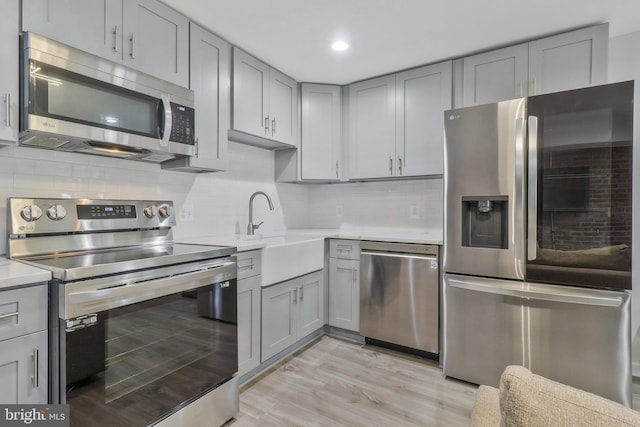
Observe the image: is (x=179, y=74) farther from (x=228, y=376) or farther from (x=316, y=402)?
(x=316, y=402)

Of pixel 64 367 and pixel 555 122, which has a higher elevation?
pixel 555 122

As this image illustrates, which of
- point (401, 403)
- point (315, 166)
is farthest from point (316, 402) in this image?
point (315, 166)

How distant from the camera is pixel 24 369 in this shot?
3.79 feet

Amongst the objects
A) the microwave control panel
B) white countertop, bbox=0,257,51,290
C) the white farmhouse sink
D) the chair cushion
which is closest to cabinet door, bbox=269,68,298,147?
the microwave control panel

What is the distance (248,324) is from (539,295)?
1775 millimetres

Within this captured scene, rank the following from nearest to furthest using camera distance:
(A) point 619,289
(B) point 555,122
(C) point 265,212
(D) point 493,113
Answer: (A) point 619,289 → (B) point 555,122 → (D) point 493,113 → (C) point 265,212

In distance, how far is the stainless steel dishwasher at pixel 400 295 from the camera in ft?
8.09

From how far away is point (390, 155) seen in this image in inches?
119

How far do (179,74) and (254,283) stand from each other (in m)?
1.41

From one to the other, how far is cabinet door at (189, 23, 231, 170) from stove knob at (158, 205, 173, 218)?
0.35 m

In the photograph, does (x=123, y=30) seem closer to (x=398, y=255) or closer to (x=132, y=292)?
(x=132, y=292)

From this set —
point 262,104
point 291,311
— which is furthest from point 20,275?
point 262,104

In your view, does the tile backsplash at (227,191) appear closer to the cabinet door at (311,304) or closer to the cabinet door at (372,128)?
the cabinet door at (372,128)

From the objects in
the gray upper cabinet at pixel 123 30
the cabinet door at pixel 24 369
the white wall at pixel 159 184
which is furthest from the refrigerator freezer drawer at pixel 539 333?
the gray upper cabinet at pixel 123 30
